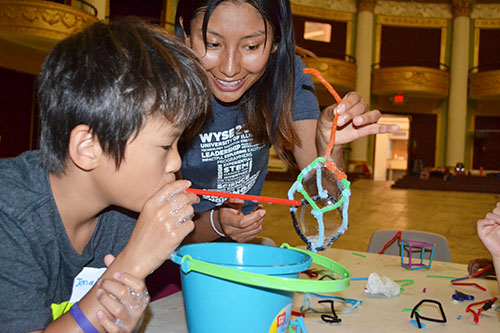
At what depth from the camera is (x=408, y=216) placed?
631 cm

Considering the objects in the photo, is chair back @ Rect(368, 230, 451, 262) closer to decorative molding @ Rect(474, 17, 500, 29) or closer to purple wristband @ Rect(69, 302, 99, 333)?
purple wristband @ Rect(69, 302, 99, 333)

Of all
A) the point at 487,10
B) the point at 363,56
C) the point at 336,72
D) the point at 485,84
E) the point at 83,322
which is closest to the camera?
the point at 83,322

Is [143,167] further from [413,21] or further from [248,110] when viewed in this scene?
[413,21]

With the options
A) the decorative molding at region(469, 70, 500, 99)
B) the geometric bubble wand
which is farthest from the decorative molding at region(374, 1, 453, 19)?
the geometric bubble wand

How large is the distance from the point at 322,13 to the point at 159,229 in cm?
1327

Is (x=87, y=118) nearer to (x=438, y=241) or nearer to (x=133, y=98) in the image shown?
(x=133, y=98)

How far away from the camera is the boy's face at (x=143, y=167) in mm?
897

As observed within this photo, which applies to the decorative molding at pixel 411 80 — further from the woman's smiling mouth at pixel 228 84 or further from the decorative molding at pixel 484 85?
the woman's smiling mouth at pixel 228 84

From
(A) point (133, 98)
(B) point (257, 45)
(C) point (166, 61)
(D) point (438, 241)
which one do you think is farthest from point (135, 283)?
(D) point (438, 241)

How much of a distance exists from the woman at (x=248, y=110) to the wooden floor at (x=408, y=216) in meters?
2.74

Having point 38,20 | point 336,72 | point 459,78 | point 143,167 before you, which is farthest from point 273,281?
point 459,78

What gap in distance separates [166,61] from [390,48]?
14.0m

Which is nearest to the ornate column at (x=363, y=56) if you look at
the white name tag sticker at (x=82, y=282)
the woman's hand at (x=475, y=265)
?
the woman's hand at (x=475, y=265)

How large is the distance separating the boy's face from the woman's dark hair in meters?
0.54
